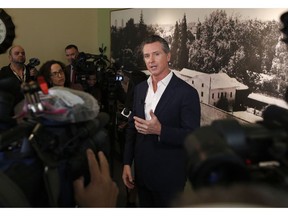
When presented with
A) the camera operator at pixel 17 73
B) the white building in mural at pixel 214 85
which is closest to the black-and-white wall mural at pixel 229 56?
the white building in mural at pixel 214 85

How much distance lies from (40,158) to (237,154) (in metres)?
0.41

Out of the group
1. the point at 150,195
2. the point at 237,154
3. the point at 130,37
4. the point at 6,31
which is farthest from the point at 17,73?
the point at 237,154

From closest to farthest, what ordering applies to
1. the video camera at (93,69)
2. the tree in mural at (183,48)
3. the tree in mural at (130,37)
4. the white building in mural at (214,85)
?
the video camera at (93,69), the white building in mural at (214,85), the tree in mural at (183,48), the tree in mural at (130,37)

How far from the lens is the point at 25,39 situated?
4.10m

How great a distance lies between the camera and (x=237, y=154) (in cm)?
46

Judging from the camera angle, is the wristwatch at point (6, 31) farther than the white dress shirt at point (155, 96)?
Yes

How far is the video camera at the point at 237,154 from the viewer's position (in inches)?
17.0

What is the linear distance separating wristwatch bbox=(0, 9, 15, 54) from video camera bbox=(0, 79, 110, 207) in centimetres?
364

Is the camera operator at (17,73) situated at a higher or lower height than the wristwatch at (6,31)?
lower

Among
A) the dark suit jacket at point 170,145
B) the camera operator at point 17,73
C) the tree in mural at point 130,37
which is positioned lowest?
the dark suit jacket at point 170,145

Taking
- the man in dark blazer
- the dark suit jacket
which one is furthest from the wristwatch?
the dark suit jacket

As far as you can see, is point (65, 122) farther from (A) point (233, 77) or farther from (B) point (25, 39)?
(B) point (25, 39)

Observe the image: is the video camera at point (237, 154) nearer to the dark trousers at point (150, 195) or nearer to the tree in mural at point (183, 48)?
the dark trousers at point (150, 195)

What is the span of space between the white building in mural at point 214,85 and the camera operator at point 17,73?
1.41m
